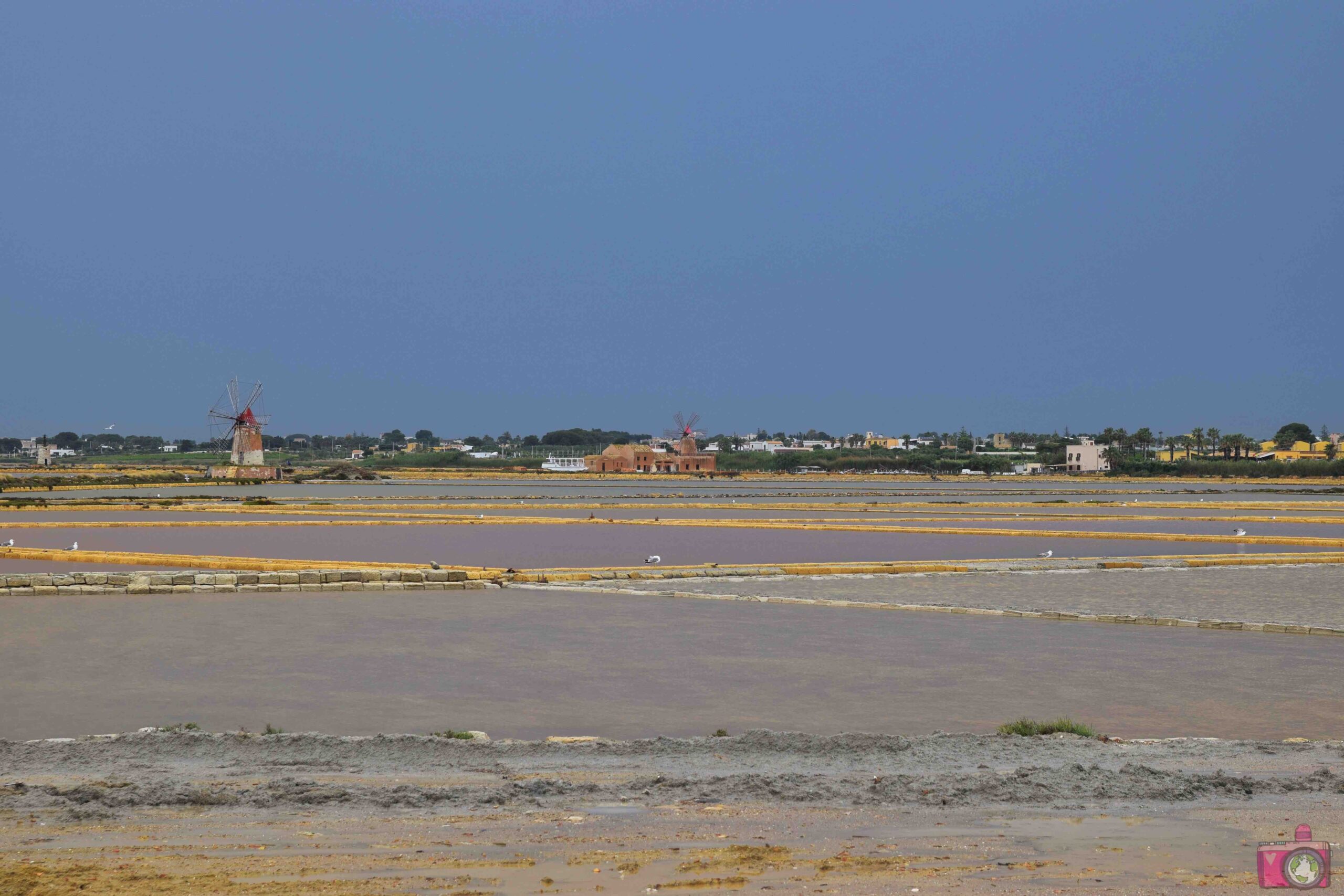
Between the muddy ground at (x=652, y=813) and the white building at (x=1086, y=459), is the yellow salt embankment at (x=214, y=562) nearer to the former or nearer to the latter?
the muddy ground at (x=652, y=813)

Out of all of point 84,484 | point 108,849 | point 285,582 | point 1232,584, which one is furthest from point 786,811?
point 84,484

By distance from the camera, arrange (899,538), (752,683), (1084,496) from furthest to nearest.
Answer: (1084,496) → (899,538) → (752,683)

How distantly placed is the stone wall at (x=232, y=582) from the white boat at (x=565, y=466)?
96.4m

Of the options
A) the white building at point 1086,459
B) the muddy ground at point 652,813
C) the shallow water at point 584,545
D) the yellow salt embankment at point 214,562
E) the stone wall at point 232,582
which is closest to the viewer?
the muddy ground at point 652,813

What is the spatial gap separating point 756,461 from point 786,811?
443 feet

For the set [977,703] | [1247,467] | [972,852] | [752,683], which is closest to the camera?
[972,852]

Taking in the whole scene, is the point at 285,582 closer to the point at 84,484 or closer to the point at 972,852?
the point at 972,852

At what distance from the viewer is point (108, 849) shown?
5043mm

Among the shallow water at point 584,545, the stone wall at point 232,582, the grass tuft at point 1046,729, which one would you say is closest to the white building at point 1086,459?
the shallow water at point 584,545

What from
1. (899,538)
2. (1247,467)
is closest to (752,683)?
(899,538)

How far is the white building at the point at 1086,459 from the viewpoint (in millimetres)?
118438

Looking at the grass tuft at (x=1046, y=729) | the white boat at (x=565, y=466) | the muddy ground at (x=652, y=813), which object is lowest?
the grass tuft at (x=1046, y=729)

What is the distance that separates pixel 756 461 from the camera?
140500 mm

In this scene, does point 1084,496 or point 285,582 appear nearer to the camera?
point 285,582
